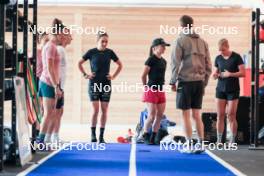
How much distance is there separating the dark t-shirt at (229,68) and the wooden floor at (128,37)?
11.5ft

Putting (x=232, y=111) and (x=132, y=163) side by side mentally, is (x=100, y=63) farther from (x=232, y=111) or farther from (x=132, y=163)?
(x=132, y=163)

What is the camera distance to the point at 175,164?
14.9 feet

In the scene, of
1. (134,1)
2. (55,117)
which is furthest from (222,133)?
(134,1)

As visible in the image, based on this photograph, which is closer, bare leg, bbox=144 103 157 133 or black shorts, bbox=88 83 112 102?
black shorts, bbox=88 83 112 102

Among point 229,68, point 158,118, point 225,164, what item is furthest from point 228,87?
point 225,164

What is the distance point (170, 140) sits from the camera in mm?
6852

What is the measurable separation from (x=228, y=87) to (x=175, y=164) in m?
2.45

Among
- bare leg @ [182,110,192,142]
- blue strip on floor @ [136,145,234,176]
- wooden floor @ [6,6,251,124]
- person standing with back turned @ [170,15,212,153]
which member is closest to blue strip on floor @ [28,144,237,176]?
blue strip on floor @ [136,145,234,176]

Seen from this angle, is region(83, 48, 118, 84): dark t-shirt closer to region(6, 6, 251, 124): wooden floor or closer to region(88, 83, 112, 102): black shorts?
region(88, 83, 112, 102): black shorts

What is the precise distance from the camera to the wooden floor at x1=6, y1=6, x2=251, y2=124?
1046 centimetres

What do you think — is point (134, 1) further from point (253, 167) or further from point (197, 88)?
point (253, 167)

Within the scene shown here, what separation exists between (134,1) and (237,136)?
13.8 ft

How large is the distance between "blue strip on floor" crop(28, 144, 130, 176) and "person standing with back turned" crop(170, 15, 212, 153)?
31.1 inches

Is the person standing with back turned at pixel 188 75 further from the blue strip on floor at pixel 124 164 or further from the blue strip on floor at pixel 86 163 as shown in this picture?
the blue strip on floor at pixel 86 163
